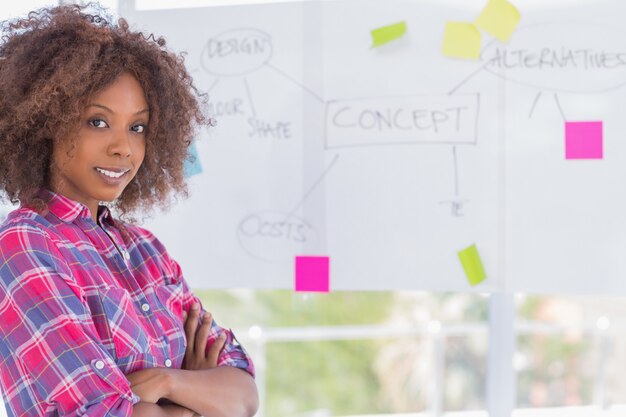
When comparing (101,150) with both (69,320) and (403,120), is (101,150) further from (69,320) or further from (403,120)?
(403,120)

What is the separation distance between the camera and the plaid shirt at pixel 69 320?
3.71 ft

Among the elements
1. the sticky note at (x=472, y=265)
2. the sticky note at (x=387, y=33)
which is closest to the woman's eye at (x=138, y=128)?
the sticky note at (x=387, y=33)

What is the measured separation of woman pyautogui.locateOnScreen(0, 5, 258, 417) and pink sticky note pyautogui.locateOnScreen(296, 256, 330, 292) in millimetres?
382

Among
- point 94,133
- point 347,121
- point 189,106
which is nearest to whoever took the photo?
point 94,133

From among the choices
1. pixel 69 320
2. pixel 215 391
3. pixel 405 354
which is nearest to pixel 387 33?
pixel 215 391

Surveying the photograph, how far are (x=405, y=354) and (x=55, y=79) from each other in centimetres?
589

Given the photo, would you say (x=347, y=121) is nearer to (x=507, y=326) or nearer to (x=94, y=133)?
(x=507, y=326)

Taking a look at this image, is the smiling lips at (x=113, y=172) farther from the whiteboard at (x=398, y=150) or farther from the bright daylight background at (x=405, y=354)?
the bright daylight background at (x=405, y=354)

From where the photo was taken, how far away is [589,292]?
173 cm

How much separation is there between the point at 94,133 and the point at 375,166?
28.8 inches

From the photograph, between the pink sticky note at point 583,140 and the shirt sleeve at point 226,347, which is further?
the pink sticky note at point 583,140

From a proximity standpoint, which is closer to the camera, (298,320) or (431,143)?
(431,143)

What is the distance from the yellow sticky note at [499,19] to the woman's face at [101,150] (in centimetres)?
83

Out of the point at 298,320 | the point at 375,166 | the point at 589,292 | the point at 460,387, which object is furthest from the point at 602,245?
the point at 298,320
